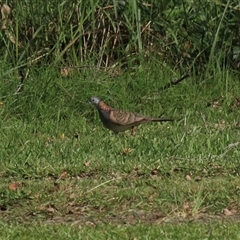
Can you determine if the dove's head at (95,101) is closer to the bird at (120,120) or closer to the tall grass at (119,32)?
the bird at (120,120)

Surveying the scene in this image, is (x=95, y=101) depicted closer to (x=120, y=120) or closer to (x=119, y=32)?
(x=120, y=120)

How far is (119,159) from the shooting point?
7785 mm

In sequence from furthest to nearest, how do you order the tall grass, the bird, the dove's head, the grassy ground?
the tall grass → the dove's head → the bird → the grassy ground

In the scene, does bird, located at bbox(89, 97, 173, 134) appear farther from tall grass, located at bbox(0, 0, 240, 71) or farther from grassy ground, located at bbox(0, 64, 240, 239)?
tall grass, located at bbox(0, 0, 240, 71)

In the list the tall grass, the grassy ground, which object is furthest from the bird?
the tall grass

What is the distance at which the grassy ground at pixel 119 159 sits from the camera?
6.39 metres

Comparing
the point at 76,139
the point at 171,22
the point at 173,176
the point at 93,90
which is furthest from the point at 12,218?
the point at 171,22

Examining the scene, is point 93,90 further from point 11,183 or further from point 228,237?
point 228,237

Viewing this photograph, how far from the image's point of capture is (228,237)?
19.3ft

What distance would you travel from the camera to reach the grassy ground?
639 centimetres

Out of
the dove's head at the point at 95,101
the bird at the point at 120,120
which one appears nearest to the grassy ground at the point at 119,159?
the bird at the point at 120,120

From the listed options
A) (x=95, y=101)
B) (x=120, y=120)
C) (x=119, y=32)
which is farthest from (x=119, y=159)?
(x=119, y=32)

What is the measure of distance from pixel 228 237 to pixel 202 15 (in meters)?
5.73

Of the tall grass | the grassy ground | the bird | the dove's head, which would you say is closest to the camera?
the grassy ground
